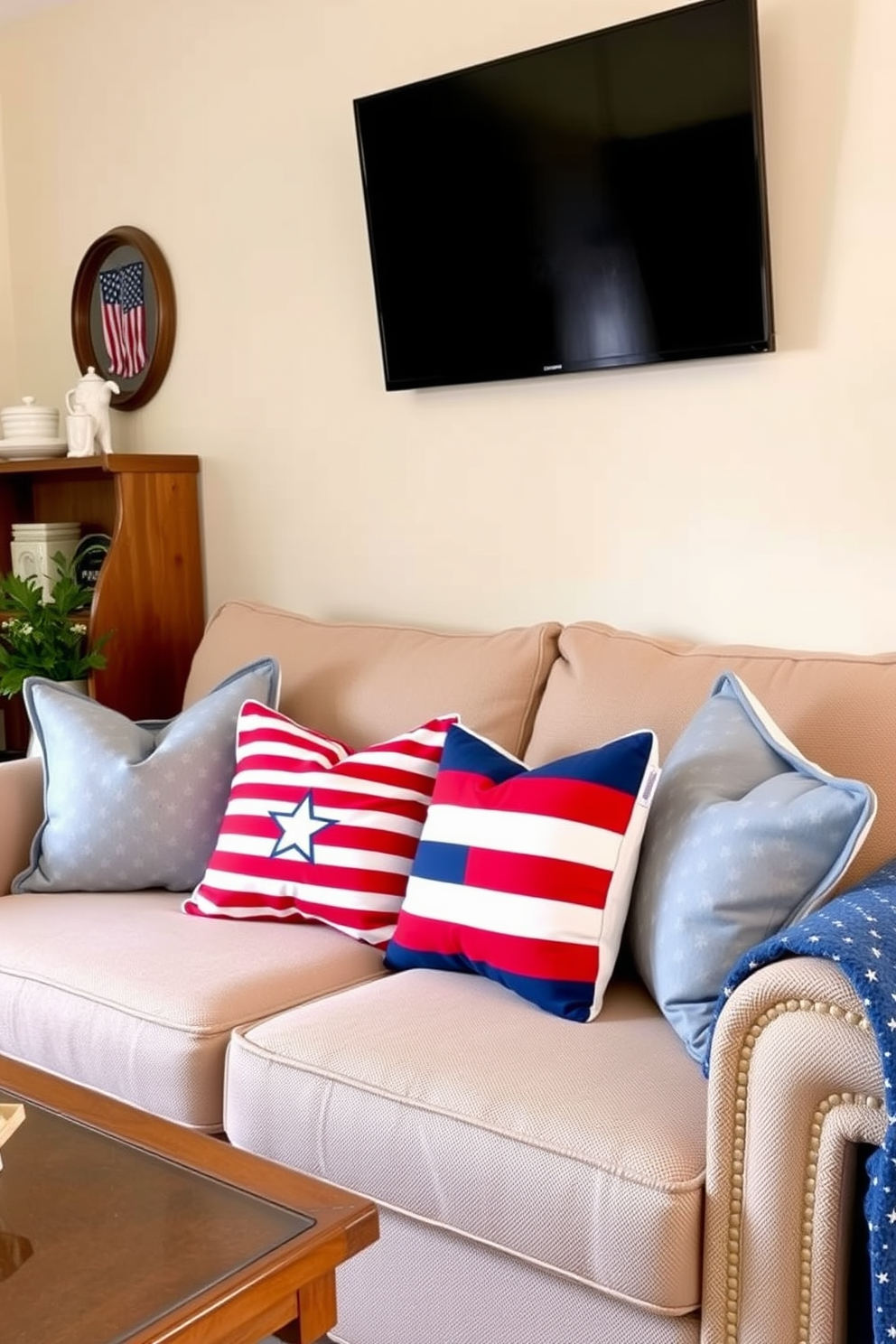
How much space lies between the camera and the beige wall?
2215 mm

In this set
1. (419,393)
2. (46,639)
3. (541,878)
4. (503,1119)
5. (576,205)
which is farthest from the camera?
(46,639)

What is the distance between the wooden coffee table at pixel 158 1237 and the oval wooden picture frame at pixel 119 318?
2.15 m

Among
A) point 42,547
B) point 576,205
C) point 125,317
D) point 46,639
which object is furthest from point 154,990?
point 125,317

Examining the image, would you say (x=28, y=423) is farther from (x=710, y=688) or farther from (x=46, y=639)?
(x=710, y=688)

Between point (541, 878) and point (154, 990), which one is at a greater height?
point (541, 878)

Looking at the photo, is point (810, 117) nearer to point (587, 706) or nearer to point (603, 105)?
point (603, 105)

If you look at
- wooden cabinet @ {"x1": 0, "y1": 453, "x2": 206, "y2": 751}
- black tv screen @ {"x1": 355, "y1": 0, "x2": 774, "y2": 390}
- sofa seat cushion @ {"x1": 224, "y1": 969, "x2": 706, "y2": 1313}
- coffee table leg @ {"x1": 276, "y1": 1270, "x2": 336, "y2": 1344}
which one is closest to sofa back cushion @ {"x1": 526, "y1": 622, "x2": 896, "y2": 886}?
sofa seat cushion @ {"x1": 224, "y1": 969, "x2": 706, "y2": 1313}

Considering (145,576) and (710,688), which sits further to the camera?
(145,576)

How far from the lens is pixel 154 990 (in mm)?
1903

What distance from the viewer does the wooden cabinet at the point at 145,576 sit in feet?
9.82

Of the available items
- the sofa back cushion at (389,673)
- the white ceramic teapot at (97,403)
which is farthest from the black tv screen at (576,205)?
the white ceramic teapot at (97,403)

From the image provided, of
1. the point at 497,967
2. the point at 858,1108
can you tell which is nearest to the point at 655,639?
the point at 497,967

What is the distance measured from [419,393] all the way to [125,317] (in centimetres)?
89

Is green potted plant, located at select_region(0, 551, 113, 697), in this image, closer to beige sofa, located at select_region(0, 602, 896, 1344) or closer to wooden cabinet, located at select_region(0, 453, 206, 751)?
wooden cabinet, located at select_region(0, 453, 206, 751)
